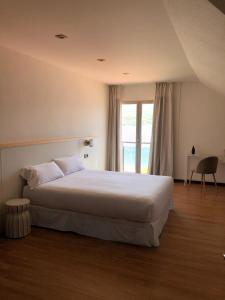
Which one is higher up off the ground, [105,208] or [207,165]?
[207,165]

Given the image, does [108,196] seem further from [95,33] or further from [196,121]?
[196,121]

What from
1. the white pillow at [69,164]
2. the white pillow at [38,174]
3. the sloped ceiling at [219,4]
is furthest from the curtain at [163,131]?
the sloped ceiling at [219,4]

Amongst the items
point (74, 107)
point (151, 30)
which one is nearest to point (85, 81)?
point (74, 107)

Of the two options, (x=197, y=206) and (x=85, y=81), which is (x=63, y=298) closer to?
(x=197, y=206)

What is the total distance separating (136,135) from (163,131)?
0.80m

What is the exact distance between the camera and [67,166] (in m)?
4.40

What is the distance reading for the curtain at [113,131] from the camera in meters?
6.62

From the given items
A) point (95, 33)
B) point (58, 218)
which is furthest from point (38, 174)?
point (95, 33)

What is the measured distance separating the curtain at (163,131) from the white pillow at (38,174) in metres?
3.08

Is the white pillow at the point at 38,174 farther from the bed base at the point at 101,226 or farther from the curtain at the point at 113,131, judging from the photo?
the curtain at the point at 113,131

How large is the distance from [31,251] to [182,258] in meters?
1.71

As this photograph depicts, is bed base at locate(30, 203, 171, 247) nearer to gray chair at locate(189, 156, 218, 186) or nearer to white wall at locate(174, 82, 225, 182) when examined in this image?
gray chair at locate(189, 156, 218, 186)

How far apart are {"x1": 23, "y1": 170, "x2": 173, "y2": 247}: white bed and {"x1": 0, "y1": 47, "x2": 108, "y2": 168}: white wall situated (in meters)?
0.97

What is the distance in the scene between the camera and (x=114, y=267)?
2551 millimetres
